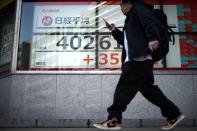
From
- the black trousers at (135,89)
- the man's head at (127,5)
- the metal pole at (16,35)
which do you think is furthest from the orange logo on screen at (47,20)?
the black trousers at (135,89)

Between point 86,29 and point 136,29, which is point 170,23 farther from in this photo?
point 136,29

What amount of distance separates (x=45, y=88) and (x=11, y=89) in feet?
2.43

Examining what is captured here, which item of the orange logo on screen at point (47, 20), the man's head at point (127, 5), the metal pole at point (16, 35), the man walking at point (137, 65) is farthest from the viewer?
the orange logo on screen at point (47, 20)

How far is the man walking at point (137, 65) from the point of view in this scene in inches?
170

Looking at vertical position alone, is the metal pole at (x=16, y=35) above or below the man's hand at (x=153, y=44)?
above

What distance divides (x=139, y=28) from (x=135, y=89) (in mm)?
771

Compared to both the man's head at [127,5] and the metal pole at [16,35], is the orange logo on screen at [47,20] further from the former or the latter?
the man's head at [127,5]

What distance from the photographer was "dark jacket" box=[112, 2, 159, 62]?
4.25 metres

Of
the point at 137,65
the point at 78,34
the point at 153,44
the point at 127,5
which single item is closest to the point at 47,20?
the point at 78,34

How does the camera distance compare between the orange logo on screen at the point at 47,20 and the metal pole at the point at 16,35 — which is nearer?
the metal pole at the point at 16,35

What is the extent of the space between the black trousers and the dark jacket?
16 cm

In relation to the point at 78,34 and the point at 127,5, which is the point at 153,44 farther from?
the point at 78,34

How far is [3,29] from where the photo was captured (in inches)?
354

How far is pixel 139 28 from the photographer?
450 centimetres
